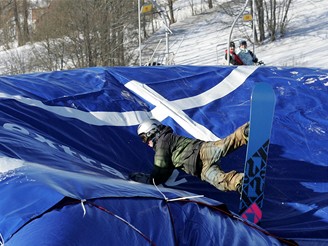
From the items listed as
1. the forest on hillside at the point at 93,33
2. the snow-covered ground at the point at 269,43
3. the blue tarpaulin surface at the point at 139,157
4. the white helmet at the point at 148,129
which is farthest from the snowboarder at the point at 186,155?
the forest on hillside at the point at 93,33

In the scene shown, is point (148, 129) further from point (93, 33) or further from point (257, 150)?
point (93, 33)

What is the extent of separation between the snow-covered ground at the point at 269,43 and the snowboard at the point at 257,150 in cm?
1348

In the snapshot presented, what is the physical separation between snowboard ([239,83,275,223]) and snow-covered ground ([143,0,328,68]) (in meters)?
13.5

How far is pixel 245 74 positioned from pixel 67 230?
514cm

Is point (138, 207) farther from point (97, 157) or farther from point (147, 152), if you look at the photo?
point (147, 152)

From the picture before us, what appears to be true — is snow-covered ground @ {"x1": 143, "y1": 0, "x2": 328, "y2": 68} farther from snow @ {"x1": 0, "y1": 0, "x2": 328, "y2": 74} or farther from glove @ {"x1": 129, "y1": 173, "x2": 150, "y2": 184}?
glove @ {"x1": 129, "y1": 173, "x2": 150, "y2": 184}

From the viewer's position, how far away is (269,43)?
22344mm

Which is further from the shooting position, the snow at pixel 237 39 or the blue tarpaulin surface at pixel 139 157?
the snow at pixel 237 39

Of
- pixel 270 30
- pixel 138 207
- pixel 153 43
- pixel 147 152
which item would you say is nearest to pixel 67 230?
pixel 138 207

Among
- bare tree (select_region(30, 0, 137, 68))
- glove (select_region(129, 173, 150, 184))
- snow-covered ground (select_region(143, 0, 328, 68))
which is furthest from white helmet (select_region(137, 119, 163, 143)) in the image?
bare tree (select_region(30, 0, 137, 68))

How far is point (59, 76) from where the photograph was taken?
672 centimetres

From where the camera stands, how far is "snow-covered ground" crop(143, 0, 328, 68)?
1962 centimetres

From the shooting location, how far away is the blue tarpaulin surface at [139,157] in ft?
8.65

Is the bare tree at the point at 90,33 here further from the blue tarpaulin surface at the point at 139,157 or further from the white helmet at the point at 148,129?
the white helmet at the point at 148,129
